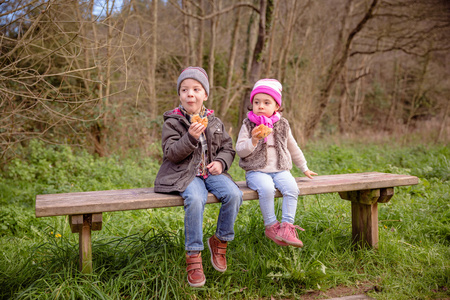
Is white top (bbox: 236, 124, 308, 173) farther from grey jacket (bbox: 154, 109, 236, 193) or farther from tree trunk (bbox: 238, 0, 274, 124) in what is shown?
tree trunk (bbox: 238, 0, 274, 124)

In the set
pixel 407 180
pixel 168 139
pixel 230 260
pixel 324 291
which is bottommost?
pixel 324 291

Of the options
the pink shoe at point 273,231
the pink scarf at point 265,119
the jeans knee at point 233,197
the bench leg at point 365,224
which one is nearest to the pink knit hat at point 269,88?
the pink scarf at point 265,119

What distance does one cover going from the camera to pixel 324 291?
2.98m

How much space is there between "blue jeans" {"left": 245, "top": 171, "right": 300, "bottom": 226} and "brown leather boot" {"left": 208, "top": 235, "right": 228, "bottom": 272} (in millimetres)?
424

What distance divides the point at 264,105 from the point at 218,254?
1.31 metres

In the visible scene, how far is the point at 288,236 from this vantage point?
2879 mm

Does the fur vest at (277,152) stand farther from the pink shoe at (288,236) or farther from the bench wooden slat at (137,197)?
the pink shoe at (288,236)

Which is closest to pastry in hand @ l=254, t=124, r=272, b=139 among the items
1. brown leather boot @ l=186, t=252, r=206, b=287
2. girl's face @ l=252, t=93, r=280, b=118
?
girl's face @ l=252, t=93, r=280, b=118

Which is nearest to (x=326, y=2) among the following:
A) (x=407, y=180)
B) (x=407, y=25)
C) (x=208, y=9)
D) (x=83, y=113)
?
(x=407, y=25)

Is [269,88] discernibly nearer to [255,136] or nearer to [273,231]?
[255,136]

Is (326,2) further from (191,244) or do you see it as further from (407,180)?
(191,244)

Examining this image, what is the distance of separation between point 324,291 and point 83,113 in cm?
670

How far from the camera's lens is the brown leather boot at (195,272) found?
8.57ft

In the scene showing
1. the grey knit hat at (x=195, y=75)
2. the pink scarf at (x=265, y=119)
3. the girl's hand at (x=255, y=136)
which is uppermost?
the grey knit hat at (x=195, y=75)
